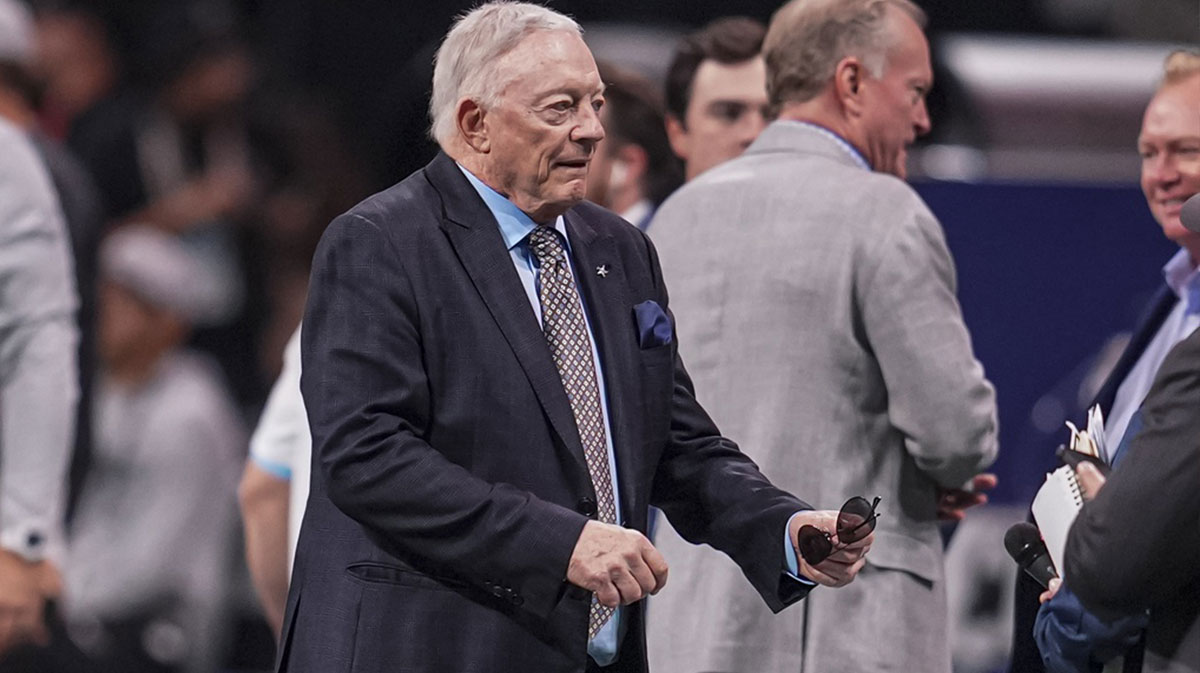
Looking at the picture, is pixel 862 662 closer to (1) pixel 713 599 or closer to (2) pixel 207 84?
(1) pixel 713 599

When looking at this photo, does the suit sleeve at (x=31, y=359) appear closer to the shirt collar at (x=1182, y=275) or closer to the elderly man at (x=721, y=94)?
the elderly man at (x=721, y=94)

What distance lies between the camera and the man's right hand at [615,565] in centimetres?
296

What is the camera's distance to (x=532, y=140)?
325 cm

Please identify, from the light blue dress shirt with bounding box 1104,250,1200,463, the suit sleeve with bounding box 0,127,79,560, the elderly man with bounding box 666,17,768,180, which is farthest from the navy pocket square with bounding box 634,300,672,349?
the suit sleeve with bounding box 0,127,79,560

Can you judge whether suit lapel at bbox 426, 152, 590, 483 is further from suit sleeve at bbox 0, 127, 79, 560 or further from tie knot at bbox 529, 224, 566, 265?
suit sleeve at bbox 0, 127, 79, 560

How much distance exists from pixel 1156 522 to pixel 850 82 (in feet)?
5.06

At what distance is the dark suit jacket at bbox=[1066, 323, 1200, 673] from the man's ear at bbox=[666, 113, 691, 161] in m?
2.32

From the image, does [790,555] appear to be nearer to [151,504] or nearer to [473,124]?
[473,124]

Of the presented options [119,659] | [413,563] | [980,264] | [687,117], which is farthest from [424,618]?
[119,659]

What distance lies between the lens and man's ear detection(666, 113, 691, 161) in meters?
5.23

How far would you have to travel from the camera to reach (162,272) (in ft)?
25.6

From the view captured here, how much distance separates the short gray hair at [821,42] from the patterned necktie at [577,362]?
1.09 m

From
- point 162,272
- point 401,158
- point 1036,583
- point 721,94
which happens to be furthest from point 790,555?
point 401,158

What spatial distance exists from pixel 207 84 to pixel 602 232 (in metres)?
5.69
